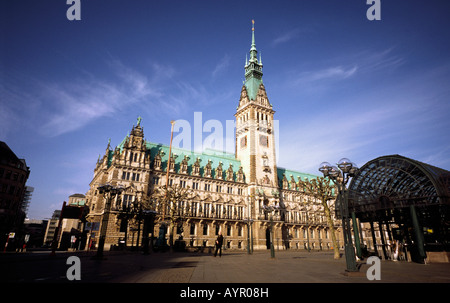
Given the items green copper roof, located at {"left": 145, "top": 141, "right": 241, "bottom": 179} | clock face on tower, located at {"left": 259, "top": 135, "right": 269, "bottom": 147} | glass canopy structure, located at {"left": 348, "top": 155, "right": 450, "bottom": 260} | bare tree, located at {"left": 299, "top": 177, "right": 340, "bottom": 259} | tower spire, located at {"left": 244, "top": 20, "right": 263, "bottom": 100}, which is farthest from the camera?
tower spire, located at {"left": 244, "top": 20, "right": 263, "bottom": 100}

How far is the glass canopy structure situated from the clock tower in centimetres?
3439

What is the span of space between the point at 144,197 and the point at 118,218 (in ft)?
19.2

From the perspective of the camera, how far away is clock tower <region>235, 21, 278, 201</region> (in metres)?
64.2

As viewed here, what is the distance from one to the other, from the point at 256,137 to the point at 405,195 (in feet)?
153

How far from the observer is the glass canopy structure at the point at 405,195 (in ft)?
69.1

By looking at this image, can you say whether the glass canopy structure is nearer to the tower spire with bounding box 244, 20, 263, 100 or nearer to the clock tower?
the clock tower

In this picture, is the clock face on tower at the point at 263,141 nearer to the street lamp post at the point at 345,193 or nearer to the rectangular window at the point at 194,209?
the rectangular window at the point at 194,209

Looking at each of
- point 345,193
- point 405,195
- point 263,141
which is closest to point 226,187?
point 263,141

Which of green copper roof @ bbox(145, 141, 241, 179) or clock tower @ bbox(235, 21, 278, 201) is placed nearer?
green copper roof @ bbox(145, 141, 241, 179)

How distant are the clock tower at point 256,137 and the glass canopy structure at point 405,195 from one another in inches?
1354

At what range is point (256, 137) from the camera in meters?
67.2

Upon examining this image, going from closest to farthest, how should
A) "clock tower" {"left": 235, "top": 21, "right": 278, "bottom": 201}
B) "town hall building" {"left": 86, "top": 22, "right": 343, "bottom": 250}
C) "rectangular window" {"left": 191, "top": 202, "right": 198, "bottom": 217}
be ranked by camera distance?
1. "town hall building" {"left": 86, "top": 22, "right": 343, "bottom": 250}
2. "rectangular window" {"left": 191, "top": 202, "right": 198, "bottom": 217}
3. "clock tower" {"left": 235, "top": 21, "right": 278, "bottom": 201}

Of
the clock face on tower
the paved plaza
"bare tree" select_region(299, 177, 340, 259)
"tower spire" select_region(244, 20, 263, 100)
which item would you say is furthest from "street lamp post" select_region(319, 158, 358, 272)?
"tower spire" select_region(244, 20, 263, 100)
